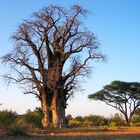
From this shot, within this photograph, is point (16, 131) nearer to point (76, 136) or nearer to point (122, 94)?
point (76, 136)

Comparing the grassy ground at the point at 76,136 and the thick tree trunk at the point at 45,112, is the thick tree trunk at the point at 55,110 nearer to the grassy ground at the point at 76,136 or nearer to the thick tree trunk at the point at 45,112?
the thick tree trunk at the point at 45,112

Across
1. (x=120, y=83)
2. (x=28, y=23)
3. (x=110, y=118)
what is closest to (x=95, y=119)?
(x=110, y=118)

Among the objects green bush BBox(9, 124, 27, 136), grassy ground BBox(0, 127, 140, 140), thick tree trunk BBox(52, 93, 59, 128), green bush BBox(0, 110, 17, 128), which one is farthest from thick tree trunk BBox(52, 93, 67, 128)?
green bush BBox(9, 124, 27, 136)

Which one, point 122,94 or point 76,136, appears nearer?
point 76,136

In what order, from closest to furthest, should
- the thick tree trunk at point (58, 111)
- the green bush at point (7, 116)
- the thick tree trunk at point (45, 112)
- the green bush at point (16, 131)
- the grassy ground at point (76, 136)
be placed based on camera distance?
the grassy ground at point (76, 136)
the green bush at point (16, 131)
the green bush at point (7, 116)
the thick tree trunk at point (58, 111)
the thick tree trunk at point (45, 112)

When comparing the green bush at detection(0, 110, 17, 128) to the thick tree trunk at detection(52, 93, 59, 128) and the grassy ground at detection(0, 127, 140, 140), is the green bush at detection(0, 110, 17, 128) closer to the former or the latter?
the grassy ground at detection(0, 127, 140, 140)

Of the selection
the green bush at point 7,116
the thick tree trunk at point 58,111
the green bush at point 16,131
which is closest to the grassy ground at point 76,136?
the green bush at point 16,131

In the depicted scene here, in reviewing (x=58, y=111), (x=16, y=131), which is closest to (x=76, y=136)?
(x=16, y=131)

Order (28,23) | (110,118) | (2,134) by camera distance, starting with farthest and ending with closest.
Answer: (110,118) → (28,23) → (2,134)

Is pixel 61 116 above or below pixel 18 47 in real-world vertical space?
below

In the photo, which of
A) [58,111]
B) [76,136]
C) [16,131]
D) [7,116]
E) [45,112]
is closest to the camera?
[76,136]

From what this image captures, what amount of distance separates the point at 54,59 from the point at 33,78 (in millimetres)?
2135

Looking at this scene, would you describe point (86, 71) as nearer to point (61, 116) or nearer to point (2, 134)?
point (61, 116)

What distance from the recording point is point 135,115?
6141 centimetres
